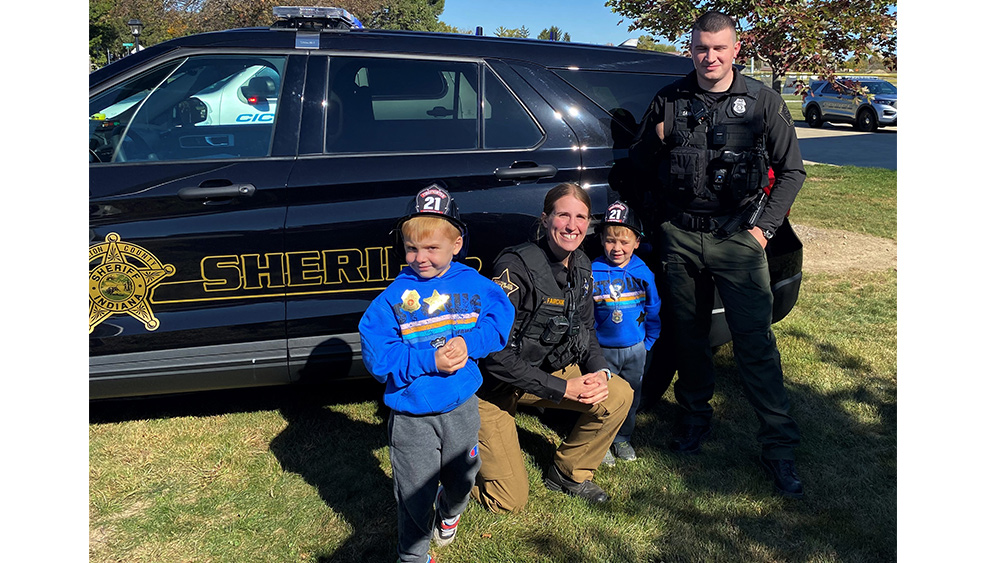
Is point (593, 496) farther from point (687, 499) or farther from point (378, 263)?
point (378, 263)

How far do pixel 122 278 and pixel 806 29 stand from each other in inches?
191

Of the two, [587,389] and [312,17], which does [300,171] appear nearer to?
[312,17]

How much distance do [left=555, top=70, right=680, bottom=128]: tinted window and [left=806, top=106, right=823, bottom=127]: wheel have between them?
22.5m

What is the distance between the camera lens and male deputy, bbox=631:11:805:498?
10.2 feet

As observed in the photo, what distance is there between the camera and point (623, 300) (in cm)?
329

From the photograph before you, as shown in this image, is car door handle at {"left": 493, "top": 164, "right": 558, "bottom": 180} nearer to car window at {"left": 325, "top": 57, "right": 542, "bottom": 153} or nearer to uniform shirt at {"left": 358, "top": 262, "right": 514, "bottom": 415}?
car window at {"left": 325, "top": 57, "right": 542, "bottom": 153}

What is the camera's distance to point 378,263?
319 cm

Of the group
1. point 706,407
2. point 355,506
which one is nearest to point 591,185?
point 706,407

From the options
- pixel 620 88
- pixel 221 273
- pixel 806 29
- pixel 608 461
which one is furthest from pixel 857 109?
pixel 221 273

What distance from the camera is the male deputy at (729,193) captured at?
3119 mm

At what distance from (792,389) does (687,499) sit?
54.1 inches

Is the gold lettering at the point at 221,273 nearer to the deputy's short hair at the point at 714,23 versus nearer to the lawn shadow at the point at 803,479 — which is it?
the lawn shadow at the point at 803,479

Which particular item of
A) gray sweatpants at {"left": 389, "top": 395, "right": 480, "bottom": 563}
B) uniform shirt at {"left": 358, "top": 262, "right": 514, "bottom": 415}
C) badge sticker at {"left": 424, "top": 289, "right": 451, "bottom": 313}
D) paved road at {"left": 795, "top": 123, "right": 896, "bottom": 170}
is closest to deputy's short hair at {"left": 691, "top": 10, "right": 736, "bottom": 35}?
uniform shirt at {"left": 358, "top": 262, "right": 514, "bottom": 415}

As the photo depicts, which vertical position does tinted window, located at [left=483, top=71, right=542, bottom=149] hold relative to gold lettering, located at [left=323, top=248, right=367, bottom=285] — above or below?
above
